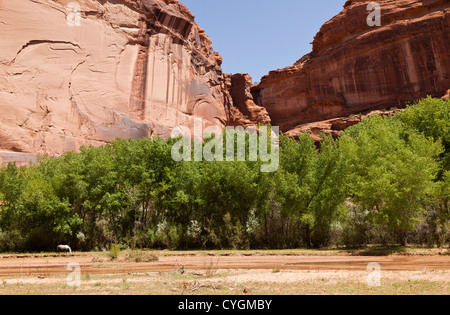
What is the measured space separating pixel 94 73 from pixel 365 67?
149 feet

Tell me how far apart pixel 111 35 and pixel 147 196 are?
34.0 meters

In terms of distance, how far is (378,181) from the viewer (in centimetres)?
1895

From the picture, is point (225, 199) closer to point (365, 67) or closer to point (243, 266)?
point (243, 266)

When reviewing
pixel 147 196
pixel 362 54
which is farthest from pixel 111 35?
pixel 362 54

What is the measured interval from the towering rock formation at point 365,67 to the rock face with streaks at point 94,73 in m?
19.2

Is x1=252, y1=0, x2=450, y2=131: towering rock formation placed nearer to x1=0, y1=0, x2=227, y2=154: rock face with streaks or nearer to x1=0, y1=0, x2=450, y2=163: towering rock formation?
x1=0, y1=0, x2=450, y2=163: towering rock formation

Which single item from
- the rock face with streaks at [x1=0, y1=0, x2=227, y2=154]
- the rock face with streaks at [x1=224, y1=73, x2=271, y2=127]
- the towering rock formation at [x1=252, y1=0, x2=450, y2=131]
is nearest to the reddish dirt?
the rock face with streaks at [x1=0, y1=0, x2=227, y2=154]

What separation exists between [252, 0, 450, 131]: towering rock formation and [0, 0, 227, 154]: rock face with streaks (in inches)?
756

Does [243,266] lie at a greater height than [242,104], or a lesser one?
lesser

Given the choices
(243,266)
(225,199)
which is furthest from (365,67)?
(243,266)

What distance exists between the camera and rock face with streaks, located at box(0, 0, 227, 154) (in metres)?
42.7

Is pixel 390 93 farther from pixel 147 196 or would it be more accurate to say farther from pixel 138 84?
pixel 147 196

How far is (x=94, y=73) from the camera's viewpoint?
48188 mm
